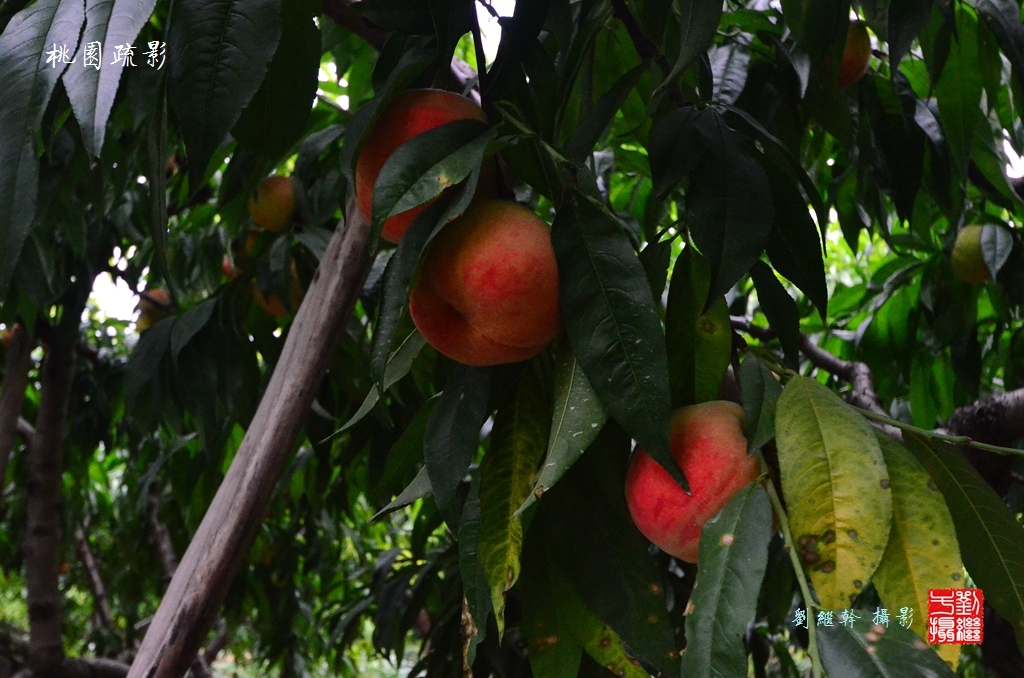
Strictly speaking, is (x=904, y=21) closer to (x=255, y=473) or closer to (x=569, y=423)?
(x=569, y=423)

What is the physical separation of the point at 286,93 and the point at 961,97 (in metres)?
0.58

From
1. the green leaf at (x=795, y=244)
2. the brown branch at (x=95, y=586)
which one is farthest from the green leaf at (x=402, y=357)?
the brown branch at (x=95, y=586)

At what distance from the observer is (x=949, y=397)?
136cm

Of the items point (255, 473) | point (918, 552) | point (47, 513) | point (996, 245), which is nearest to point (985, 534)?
point (918, 552)

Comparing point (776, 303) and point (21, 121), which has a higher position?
point (21, 121)

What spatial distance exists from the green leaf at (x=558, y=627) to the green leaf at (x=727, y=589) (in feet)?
0.37

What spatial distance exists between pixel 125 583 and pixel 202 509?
1278 millimetres

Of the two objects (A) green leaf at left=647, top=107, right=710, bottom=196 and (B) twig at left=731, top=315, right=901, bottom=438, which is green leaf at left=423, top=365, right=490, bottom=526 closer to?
(A) green leaf at left=647, top=107, right=710, bottom=196

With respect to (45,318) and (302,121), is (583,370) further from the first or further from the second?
(45,318)

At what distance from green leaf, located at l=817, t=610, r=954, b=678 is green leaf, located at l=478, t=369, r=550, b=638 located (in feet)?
0.45

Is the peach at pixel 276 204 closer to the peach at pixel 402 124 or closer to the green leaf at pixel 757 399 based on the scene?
the peach at pixel 402 124

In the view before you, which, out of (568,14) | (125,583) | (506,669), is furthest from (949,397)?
(125,583)

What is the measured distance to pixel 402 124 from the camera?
0.48 metres

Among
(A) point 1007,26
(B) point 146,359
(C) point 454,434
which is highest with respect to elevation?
(A) point 1007,26
